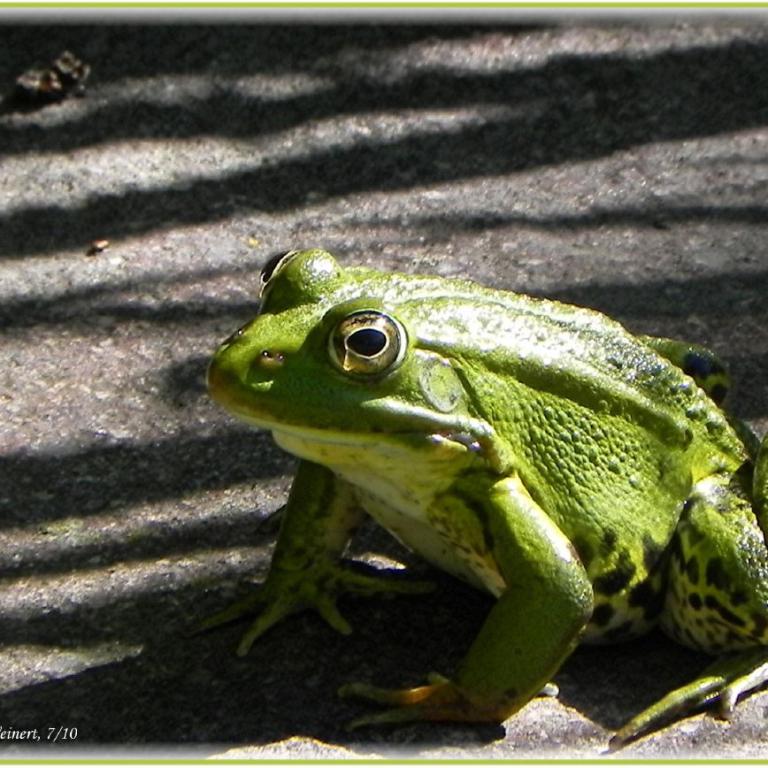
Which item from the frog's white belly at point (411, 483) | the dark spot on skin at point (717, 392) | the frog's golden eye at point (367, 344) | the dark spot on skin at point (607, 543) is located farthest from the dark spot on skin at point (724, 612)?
the frog's golden eye at point (367, 344)

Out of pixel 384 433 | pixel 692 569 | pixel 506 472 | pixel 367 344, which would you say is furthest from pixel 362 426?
pixel 692 569

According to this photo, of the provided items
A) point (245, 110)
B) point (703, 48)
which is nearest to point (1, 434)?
point (245, 110)

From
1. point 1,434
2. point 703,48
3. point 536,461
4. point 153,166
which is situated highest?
point 703,48

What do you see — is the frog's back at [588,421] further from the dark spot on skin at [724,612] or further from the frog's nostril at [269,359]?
the frog's nostril at [269,359]

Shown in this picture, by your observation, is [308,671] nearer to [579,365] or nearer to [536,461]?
[536,461]

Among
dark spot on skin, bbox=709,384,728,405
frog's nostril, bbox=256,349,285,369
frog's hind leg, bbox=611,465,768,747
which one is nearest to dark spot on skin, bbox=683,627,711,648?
frog's hind leg, bbox=611,465,768,747

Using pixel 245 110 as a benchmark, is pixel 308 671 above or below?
below

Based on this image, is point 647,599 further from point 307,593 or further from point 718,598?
point 307,593
